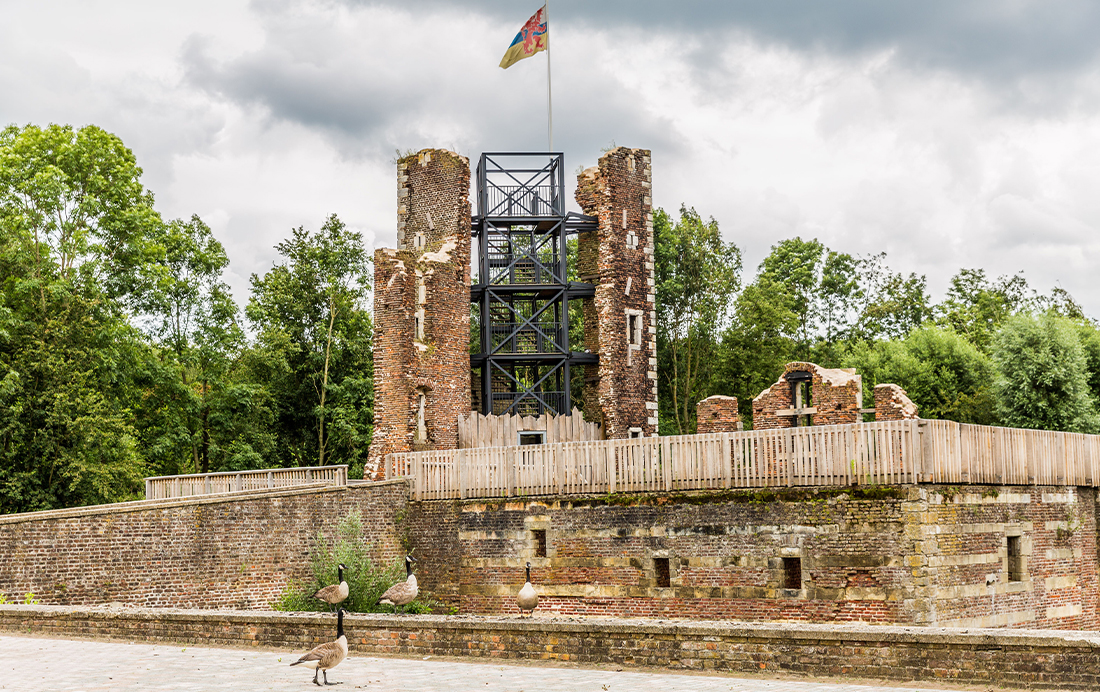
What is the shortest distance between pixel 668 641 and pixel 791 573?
28.4ft

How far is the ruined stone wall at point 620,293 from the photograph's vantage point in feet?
105

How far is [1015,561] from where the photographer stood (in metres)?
21.1

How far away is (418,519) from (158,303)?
20.6 metres

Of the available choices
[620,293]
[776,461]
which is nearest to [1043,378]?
[620,293]

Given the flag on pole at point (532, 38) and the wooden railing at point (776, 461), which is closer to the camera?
the wooden railing at point (776, 461)

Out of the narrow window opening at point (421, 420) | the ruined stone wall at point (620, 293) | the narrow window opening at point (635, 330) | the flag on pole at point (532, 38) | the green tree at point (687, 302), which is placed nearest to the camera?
the narrow window opening at point (421, 420)

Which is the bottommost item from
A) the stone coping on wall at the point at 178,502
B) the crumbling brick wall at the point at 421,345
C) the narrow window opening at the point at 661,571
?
the narrow window opening at the point at 661,571

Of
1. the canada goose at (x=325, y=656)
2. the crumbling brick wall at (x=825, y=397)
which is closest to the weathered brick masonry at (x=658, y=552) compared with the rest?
the crumbling brick wall at (x=825, y=397)

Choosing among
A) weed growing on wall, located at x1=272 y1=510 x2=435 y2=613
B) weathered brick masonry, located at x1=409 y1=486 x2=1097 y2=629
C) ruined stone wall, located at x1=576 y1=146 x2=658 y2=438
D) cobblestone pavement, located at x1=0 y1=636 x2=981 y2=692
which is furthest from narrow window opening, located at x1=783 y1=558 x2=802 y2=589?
ruined stone wall, located at x1=576 y1=146 x2=658 y2=438

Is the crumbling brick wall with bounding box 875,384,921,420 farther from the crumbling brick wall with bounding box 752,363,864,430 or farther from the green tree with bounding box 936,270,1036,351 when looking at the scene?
the green tree with bounding box 936,270,1036,351

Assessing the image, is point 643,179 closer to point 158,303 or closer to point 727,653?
point 158,303

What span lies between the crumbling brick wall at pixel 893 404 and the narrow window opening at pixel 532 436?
30.5 feet

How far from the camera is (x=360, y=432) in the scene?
4212 centimetres

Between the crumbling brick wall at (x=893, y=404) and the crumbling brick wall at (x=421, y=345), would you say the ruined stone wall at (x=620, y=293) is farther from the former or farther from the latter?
the crumbling brick wall at (x=893, y=404)
